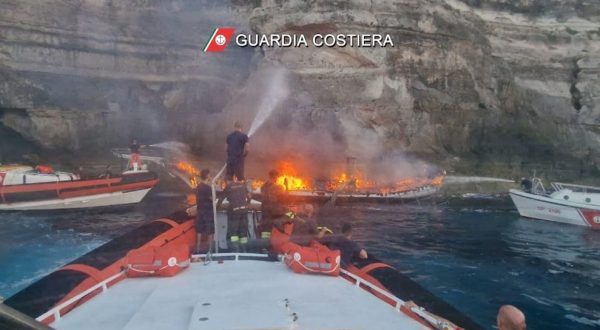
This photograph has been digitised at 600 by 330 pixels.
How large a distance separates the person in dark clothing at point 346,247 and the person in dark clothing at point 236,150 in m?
3.27

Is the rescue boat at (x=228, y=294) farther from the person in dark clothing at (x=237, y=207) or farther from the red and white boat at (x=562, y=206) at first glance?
the red and white boat at (x=562, y=206)

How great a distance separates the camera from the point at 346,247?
7395mm

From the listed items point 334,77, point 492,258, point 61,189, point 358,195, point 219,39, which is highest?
point 219,39

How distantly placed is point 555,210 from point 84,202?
712 inches

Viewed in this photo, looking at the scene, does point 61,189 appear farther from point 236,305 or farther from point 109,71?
point 236,305

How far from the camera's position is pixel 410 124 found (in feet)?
91.5

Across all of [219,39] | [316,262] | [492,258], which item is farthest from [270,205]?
[219,39]

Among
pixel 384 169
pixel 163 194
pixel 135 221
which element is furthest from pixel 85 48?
pixel 384 169

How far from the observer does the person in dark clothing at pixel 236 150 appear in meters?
9.98

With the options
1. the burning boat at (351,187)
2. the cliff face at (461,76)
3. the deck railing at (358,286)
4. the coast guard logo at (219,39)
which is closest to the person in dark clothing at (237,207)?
the deck railing at (358,286)

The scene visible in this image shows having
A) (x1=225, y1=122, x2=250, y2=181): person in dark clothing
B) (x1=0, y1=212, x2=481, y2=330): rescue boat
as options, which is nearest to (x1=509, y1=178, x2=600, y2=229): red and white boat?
(x1=225, y1=122, x2=250, y2=181): person in dark clothing

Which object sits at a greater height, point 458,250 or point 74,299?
point 74,299

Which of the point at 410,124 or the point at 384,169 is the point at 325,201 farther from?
the point at 410,124

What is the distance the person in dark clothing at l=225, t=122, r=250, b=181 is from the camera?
998 centimetres
